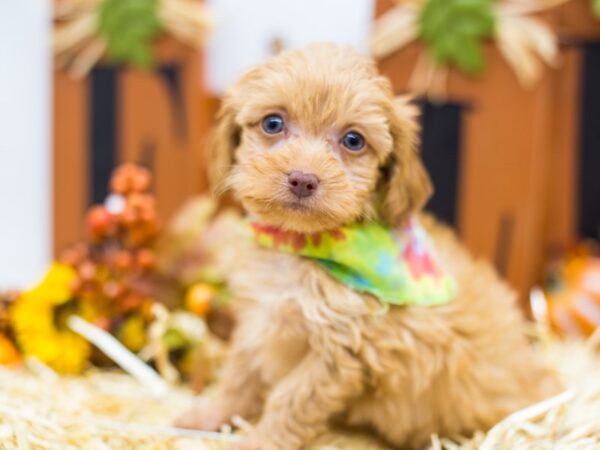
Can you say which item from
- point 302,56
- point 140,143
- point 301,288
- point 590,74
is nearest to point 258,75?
point 302,56

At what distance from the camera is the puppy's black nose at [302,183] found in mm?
1556

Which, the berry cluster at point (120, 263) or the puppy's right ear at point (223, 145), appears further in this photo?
the berry cluster at point (120, 263)

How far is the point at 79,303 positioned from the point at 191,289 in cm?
42

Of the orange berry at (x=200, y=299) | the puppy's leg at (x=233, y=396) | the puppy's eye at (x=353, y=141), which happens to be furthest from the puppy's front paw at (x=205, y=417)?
the puppy's eye at (x=353, y=141)

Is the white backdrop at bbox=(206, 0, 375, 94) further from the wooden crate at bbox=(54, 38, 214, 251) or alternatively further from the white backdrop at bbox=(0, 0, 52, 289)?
the white backdrop at bbox=(0, 0, 52, 289)

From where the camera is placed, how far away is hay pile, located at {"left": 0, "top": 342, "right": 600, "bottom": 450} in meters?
1.78

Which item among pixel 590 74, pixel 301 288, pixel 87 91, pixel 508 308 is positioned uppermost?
pixel 590 74

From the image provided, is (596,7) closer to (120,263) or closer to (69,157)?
(120,263)

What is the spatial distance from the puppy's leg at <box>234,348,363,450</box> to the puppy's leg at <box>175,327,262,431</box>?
0.23 m

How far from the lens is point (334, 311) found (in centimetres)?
173

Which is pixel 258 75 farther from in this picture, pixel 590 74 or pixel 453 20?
pixel 590 74

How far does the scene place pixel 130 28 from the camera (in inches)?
115

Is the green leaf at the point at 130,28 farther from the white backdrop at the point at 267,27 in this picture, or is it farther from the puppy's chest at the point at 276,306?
the puppy's chest at the point at 276,306

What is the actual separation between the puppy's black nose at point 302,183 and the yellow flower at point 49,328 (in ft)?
4.04
